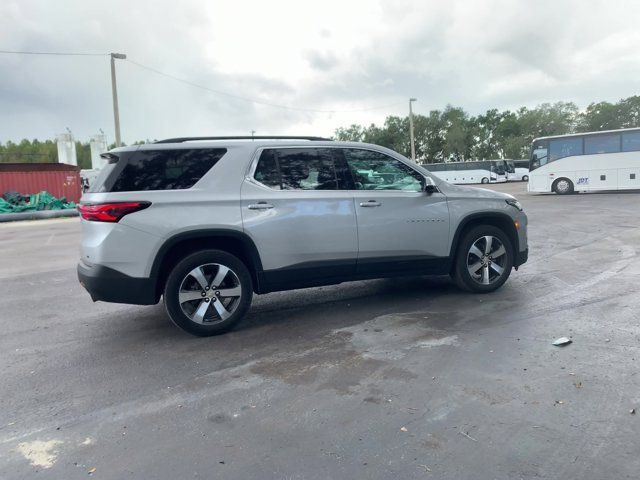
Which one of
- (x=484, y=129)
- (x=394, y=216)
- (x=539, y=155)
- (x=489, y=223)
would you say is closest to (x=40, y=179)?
(x=539, y=155)

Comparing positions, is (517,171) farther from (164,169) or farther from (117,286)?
(117,286)

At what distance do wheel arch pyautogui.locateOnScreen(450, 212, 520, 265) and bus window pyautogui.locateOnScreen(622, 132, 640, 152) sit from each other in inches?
891

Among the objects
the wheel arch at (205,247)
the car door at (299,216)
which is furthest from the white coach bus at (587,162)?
the wheel arch at (205,247)

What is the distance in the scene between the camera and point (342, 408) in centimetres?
Result: 337

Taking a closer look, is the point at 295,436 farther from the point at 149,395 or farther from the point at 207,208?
the point at 207,208

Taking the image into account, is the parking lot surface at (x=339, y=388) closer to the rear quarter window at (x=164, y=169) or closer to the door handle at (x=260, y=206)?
the door handle at (x=260, y=206)

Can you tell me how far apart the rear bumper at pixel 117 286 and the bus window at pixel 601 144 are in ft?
85.9

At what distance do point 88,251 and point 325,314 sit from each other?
8.21ft

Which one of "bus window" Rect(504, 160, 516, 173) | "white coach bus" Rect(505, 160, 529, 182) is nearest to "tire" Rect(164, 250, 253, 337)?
"bus window" Rect(504, 160, 516, 173)

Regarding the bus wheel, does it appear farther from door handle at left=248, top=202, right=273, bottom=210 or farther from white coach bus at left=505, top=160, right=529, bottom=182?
white coach bus at left=505, top=160, right=529, bottom=182

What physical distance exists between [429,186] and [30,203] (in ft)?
89.7

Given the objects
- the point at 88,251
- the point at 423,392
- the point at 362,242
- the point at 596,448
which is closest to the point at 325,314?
the point at 362,242

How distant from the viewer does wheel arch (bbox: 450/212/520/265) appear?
19.3 ft

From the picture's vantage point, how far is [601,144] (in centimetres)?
2512
